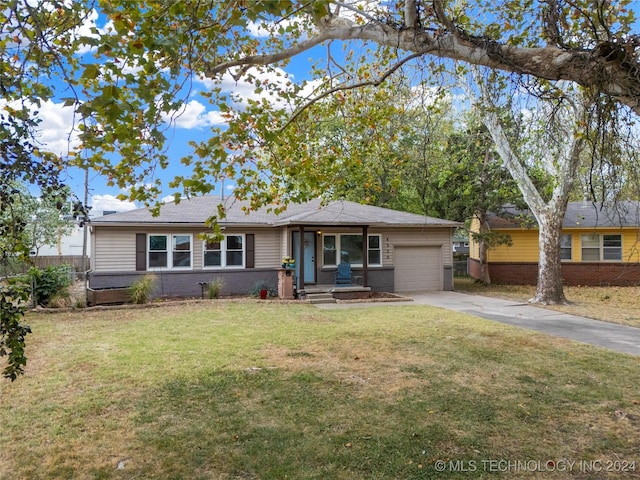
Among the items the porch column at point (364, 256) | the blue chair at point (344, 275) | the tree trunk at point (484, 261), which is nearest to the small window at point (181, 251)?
the blue chair at point (344, 275)

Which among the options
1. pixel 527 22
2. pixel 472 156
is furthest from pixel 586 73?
pixel 472 156

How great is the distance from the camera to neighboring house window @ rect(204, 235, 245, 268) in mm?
15156

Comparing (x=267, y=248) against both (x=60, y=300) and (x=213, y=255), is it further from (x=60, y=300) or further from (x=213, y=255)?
(x=60, y=300)

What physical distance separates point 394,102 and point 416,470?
612cm

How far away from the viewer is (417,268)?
56.0 ft

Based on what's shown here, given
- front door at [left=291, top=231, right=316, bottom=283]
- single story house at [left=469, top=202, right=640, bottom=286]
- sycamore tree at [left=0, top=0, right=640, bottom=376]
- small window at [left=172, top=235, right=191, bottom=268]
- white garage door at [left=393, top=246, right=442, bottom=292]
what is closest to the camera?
sycamore tree at [left=0, top=0, right=640, bottom=376]

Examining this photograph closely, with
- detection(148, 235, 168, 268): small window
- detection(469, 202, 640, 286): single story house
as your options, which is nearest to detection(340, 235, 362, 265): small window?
detection(148, 235, 168, 268): small window

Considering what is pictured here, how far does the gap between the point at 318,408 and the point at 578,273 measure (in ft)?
64.2

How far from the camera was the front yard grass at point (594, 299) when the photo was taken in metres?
10.8

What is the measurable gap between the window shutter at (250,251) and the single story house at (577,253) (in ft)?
38.3

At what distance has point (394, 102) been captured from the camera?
24.7ft

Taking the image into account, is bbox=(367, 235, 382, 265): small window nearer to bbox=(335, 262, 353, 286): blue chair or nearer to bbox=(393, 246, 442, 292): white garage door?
bbox=(393, 246, 442, 292): white garage door

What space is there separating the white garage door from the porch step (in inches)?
161

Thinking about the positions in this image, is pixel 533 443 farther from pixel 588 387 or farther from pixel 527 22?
pixel 527 22
